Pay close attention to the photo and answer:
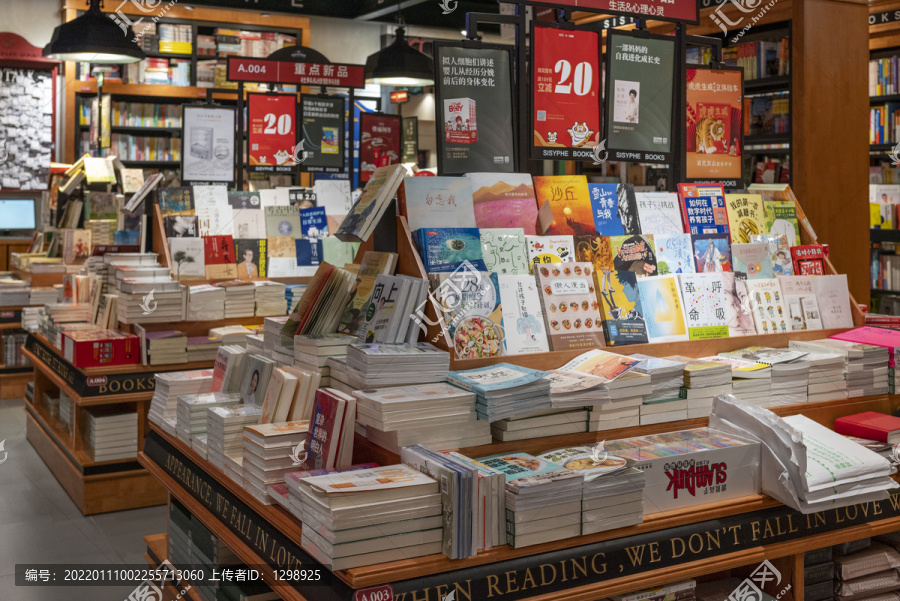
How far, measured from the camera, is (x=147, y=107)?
10.7 m

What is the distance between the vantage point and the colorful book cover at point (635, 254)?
10.4 ft

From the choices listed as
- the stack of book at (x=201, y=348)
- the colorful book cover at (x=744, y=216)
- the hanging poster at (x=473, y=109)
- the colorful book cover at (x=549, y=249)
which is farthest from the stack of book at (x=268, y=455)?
the stack of book at (x=201, y=348)

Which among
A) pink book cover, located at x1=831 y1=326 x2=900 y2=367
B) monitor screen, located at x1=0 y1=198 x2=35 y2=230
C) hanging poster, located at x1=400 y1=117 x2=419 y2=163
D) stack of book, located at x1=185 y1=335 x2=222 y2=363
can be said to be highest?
hanging poster, located at x1=400 y1=117 x2=419 y2=163

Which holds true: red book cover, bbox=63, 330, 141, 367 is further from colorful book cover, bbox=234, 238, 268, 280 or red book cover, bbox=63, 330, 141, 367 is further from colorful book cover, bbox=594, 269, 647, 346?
colorful book cover, bbox=594, 269, 647, 346

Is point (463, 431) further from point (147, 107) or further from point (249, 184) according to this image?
point (147, 107)

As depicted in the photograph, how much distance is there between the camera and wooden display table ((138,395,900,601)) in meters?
2.02

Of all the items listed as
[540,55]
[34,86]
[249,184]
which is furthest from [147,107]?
[540,55]

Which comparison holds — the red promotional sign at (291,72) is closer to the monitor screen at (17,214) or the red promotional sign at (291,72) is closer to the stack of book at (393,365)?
the monitor screen at (17,214)

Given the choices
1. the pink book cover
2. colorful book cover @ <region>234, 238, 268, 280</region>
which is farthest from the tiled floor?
the pink book cover

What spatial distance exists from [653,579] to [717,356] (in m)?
1.08

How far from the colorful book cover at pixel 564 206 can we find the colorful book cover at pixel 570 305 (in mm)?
208

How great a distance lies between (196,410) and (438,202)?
1094mm

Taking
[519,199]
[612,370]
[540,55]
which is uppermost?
[540,55]

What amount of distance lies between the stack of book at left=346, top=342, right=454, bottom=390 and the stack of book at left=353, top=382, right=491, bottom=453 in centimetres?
4
